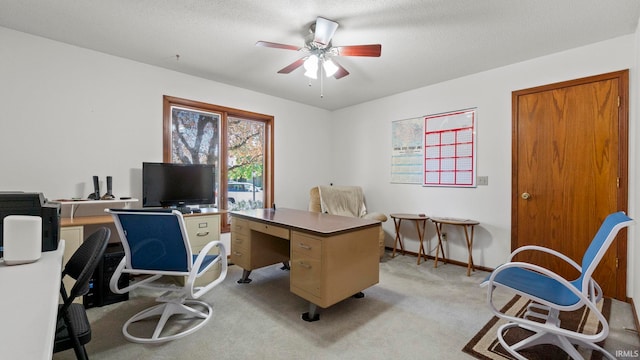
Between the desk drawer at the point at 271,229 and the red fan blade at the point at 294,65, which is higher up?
the red fan blade at the point at 294,65

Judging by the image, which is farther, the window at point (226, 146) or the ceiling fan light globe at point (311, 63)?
the window at point (226, 146)

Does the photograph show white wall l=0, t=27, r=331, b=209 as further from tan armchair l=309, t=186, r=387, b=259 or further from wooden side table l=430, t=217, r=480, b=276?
wooden side table l=430, t=217, r=480, b=276

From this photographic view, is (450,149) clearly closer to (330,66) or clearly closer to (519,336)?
(330,66)

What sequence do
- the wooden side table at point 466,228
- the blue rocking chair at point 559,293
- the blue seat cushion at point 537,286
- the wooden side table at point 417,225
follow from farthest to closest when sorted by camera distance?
1. the wooden side table at point 417,225
2. the wooden side table at point 466,228
3. the blue seat cushion at point 537,286
4. the blue rocking chair at point 559,293

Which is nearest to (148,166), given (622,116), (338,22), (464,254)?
(338,22)

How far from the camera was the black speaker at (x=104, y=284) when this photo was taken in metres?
2.41

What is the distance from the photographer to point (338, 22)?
2.31 m

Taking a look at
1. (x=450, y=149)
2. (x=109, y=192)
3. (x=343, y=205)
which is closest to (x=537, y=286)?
(x=450, y=149)

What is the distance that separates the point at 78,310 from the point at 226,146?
2.77 metres

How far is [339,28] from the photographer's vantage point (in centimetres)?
242

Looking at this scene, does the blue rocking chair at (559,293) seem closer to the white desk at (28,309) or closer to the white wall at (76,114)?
the white desk at (28,309)

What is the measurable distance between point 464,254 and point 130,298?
3835 mm

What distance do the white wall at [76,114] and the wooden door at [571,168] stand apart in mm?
3993

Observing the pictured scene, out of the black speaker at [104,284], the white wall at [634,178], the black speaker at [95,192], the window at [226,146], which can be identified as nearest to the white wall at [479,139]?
the white wall at [634,178]
